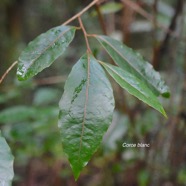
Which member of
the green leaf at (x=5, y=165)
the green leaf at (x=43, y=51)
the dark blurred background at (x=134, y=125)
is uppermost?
the green leaf at (x=43, y=51)

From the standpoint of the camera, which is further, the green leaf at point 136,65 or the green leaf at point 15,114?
the green leaf at point 15,114

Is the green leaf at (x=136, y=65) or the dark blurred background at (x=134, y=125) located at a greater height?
the green leaf at (x=136, y=65)

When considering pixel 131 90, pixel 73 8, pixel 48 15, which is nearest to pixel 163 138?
pixel 131 90

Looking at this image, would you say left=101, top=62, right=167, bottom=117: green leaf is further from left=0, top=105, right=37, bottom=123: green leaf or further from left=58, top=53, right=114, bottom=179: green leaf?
left=0, top=105, right=37, bottom=123: green leaf

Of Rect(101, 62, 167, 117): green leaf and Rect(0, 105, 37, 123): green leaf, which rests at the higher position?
Rect(101, 62, 167, 117): green leaf

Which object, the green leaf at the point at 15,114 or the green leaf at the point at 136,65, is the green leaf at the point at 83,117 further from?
the green leaf at the point at 15,114

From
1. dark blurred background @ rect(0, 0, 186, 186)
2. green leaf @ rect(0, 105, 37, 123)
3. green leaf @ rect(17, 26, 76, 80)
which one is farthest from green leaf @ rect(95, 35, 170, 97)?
green leaf @ rect(0, 105, 37, 123)

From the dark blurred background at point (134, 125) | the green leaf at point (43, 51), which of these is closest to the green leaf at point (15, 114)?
the dark blurred background at point (134, 125)

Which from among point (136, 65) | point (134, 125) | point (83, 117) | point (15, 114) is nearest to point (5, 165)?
point (83, 117)
